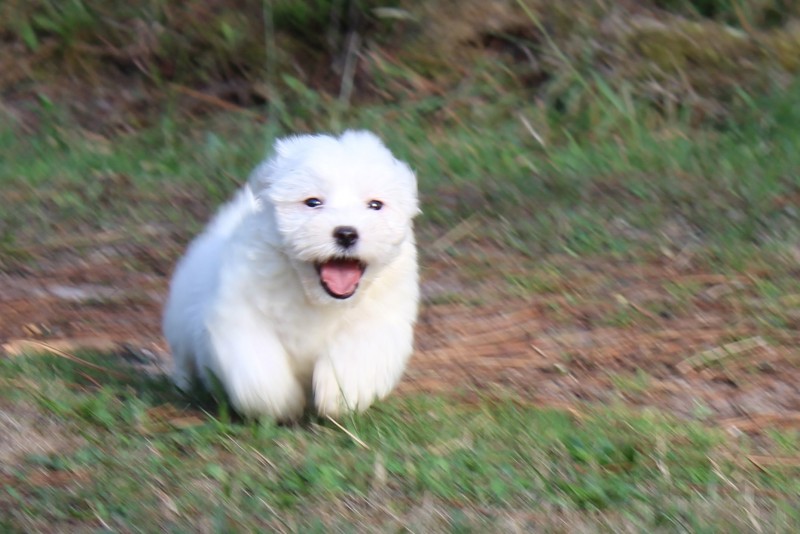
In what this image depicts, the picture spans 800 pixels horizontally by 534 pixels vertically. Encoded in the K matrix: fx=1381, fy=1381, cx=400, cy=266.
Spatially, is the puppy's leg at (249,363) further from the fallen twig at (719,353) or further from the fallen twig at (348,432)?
the fallen twig at (719,353)

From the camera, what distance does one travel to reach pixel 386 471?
157 inches

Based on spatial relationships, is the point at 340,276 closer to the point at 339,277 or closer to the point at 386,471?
the point at 339,277

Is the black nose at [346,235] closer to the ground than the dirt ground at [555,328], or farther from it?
farther from it

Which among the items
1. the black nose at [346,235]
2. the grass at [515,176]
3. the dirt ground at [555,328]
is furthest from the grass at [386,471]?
the grass at [515,176]

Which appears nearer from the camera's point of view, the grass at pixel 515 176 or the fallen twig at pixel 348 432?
the fallen twig at pixel 348 432

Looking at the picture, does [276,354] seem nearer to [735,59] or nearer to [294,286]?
[294,286]

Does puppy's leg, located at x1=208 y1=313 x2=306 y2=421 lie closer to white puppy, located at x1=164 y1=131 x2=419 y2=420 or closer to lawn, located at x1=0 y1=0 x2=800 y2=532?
white puppy, located at x1=164 y1=131 x2=419 y2=420

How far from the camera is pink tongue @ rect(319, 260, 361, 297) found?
4.03 meters

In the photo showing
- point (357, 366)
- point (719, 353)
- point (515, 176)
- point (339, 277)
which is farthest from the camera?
point (515, 176)

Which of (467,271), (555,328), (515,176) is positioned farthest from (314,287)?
(515,176)

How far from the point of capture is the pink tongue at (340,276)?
159 inches

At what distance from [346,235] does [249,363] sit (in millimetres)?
525

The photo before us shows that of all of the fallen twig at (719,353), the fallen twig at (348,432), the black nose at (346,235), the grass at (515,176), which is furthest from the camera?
the grass at (515,176)

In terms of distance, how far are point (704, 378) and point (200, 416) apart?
79.1 inches
